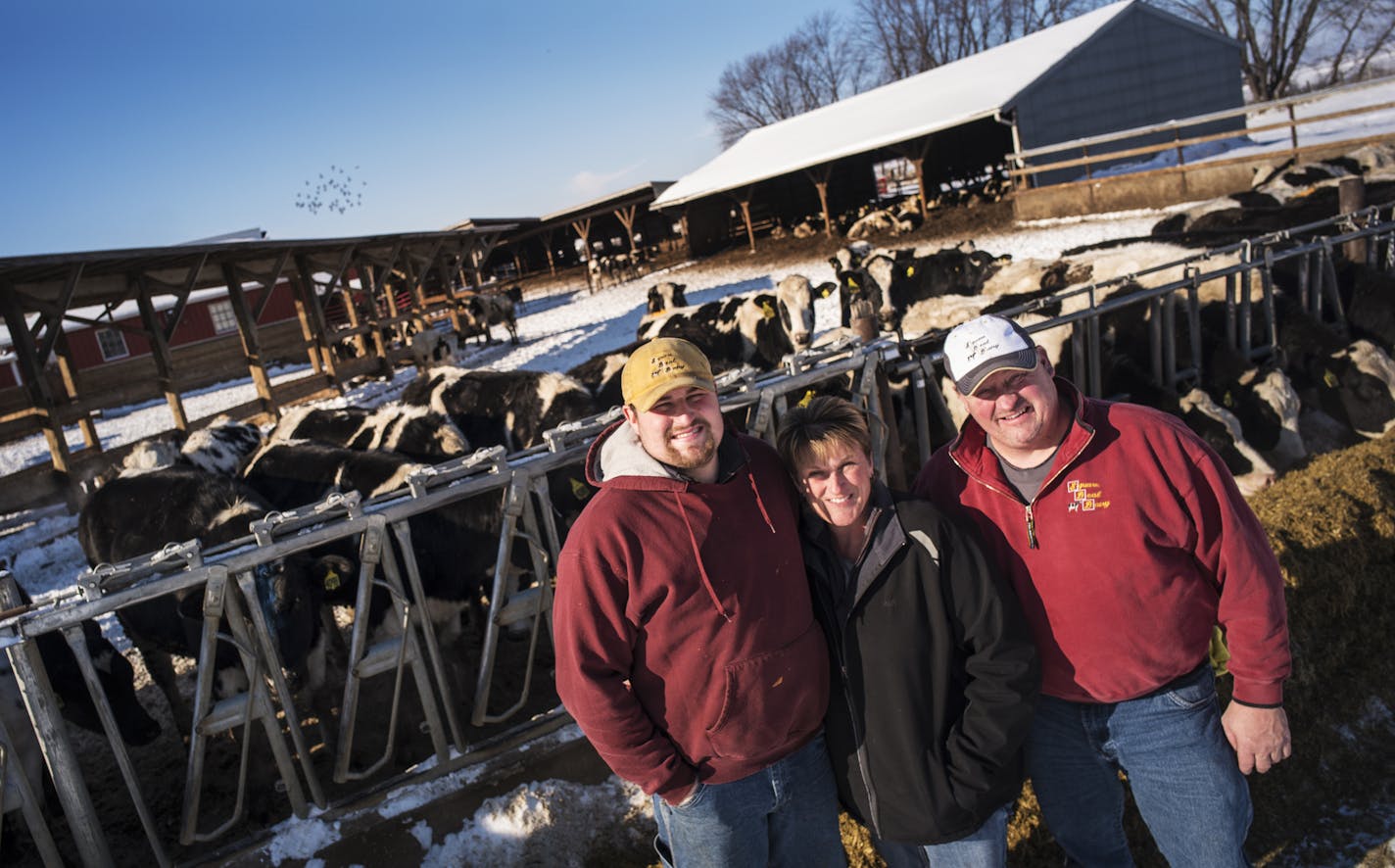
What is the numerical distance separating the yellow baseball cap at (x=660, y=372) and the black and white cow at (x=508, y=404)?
17.1 feet

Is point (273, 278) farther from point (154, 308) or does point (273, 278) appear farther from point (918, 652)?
point (918, 652)

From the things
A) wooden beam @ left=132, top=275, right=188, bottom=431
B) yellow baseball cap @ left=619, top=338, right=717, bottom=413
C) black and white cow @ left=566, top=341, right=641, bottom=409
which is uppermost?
wooden beam @ left=132, top=275, right=188, bottom=431

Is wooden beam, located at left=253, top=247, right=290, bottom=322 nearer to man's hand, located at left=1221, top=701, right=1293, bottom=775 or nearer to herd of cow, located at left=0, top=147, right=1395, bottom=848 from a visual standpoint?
herd of cow, located at left=0, top=147, right=1395, bottom=848

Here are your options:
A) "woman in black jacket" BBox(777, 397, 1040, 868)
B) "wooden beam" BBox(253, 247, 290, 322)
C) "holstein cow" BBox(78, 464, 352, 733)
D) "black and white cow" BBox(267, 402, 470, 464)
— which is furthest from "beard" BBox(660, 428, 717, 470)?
"wooden beam" BBox(253, 247, 290, 322)

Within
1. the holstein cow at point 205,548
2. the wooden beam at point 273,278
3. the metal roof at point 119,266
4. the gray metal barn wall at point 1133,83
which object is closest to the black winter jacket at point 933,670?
the holstein cow at point 205,548

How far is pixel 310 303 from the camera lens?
57.4ft

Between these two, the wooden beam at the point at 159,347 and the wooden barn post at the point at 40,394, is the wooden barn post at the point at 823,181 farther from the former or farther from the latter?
the wooden barn post at the point at 40,394

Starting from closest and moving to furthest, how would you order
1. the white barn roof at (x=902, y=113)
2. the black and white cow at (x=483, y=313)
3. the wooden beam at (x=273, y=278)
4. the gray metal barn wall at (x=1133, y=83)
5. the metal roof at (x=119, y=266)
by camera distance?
the metal roof at (x=119, y=266), the wooden beam at (x=273, y=278), the black and white cow at (x=483, y=313), the white barn roof at (x=902, y=113), the gray metal barn wall at (x=1133, y=83)

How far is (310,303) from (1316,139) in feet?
78.5

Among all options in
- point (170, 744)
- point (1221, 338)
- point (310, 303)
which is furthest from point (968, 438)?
point (310, 303)

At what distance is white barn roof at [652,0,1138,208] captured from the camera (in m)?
23.0

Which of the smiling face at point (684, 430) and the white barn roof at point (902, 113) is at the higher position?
the white barn roof at point (902, 113)

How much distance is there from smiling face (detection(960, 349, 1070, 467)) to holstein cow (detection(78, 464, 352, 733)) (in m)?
3.49

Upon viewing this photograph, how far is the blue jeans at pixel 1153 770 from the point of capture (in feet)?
8.04
